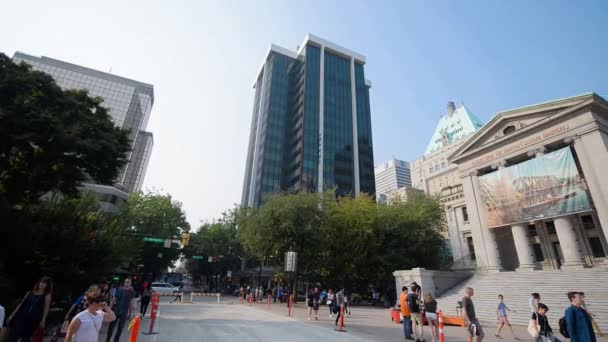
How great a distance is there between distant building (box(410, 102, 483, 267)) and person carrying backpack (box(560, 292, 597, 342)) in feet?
118

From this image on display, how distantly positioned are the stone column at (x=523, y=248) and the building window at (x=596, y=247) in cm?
631

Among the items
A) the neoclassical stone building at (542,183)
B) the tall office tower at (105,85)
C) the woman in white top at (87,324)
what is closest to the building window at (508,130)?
the neoclassical stone building at (542,183)

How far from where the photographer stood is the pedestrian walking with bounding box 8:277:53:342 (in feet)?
18.8

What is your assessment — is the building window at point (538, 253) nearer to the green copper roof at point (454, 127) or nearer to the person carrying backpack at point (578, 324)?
the person carrying backpack at point (578, 324)

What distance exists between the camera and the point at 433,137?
91.4m

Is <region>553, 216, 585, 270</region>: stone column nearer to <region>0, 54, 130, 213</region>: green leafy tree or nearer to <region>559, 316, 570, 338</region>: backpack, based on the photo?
<region>559, 316, 570, 338</region>: backpack

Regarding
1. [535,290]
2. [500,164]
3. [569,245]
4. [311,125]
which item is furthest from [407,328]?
[311,125]

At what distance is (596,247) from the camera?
26.4 metres

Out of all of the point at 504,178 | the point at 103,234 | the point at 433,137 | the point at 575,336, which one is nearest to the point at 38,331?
the point at 575,336

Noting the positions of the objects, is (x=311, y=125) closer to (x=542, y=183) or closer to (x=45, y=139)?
(x=542, y=183)

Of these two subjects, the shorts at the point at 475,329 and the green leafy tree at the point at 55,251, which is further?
the green leafy tree at the point at 55,251

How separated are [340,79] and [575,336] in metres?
85.7

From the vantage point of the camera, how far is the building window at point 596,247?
2595 centimetres

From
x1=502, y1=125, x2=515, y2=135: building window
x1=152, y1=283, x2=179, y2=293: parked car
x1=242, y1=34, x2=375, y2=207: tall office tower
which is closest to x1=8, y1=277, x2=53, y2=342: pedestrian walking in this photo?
x1=152, y1=283, x2=179, y2=293: parked car
